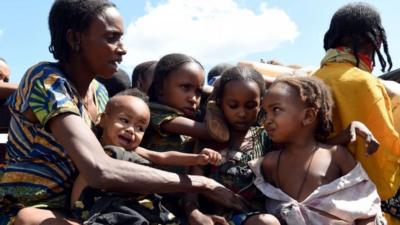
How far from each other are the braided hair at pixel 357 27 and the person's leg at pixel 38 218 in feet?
5.60

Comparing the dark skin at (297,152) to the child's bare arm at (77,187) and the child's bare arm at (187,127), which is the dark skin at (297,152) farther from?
the child's bare arm at (77,187)

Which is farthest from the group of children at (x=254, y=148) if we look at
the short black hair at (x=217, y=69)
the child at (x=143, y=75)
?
the short black hair at (x=217, y=69)

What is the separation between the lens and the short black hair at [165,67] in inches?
124

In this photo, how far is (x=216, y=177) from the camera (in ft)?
8.74

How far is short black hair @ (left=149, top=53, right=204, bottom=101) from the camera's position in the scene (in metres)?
3.16

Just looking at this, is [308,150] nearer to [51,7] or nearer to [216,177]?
[216,177]

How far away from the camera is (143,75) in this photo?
402 cm

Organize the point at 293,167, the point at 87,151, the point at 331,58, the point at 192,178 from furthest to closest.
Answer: the point at 331,58
the point at 293,167
the point at 192,178
the point at 87,151

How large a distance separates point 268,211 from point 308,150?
0.35 metres

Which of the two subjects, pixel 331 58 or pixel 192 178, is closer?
pixel 192 178

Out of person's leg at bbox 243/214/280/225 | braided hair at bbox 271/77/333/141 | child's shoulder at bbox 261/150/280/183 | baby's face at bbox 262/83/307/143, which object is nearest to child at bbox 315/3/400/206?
braided hair at bbox 271/77/333/141

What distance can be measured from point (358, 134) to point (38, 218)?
145 cm

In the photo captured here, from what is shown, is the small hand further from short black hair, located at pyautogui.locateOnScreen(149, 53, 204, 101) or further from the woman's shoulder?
short black hair, located at pyautogui.locateOnScreen(149, 53, 204, 101)

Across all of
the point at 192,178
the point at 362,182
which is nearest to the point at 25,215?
the point at 192,178
